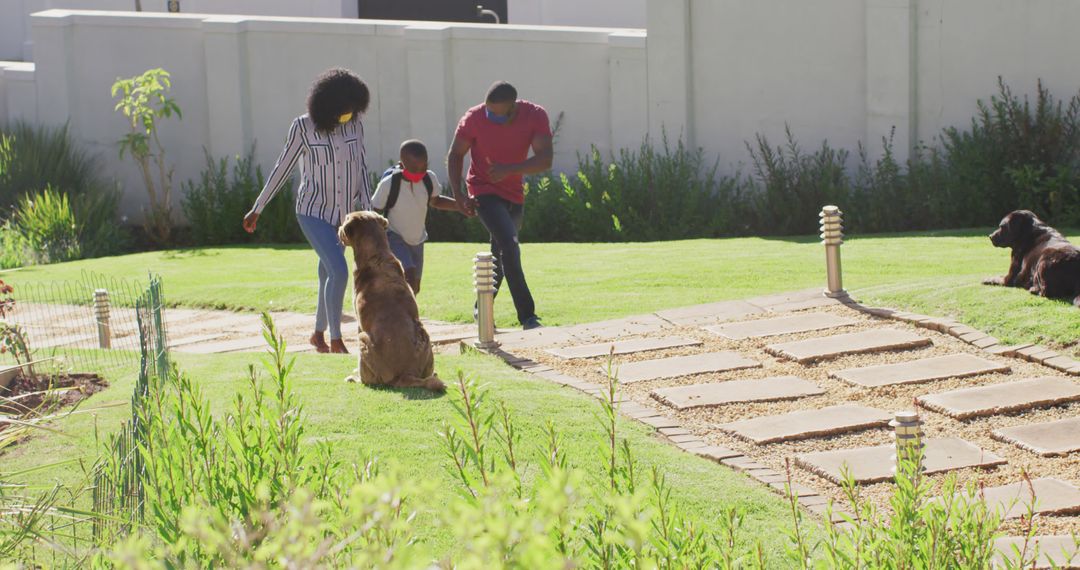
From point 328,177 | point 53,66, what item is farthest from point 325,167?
point 53,66

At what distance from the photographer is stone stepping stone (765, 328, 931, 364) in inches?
325

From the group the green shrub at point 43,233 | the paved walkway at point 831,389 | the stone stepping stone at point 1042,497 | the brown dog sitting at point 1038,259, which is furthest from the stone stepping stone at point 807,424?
the green shrub at point 43,233

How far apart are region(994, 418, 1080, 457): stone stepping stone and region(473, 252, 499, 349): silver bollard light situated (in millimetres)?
3539

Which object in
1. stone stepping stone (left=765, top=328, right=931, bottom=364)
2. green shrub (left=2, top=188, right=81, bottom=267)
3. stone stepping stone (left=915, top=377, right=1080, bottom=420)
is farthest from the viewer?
green shrub (left=2, top=188, right=81, bottom=267)

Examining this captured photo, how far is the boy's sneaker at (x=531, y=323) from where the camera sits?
32.2 feet

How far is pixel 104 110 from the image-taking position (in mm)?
18844

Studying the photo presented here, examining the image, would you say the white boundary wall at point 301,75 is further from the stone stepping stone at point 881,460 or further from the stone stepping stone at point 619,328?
the stone stepping stone at point 881,460

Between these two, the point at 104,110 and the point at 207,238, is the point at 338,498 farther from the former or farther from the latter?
the point at 104,110

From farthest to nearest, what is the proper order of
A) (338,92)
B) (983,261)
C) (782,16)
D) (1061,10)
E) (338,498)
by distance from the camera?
(782,16), (1061,10), (983,261), (338,92), (338,498)

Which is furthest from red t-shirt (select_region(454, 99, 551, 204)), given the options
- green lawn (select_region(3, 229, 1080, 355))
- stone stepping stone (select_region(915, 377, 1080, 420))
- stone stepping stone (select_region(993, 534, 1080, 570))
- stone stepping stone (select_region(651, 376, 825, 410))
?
stone stepping stone (select_region(993, 534, 1080, 570))

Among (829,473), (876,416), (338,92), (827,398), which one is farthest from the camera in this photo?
(338,92)

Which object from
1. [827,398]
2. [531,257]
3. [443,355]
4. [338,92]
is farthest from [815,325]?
[531,257]

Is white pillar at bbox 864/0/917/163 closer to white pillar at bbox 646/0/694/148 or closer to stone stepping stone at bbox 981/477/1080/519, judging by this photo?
white pillar at bbox 646/0/694/148

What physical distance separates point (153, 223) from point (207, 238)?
0.99 meters
